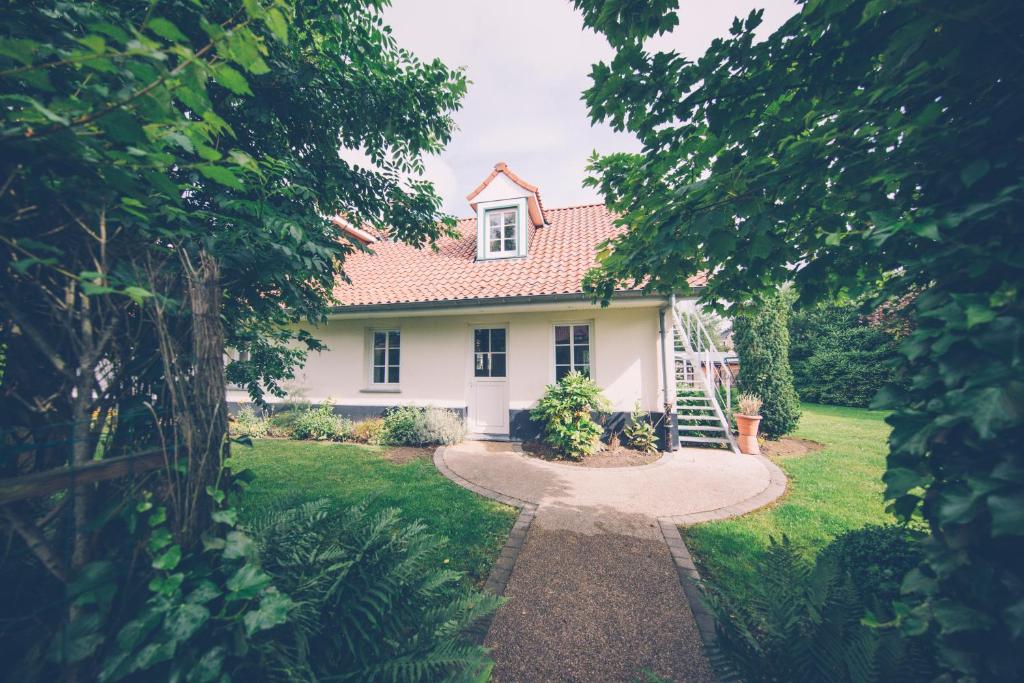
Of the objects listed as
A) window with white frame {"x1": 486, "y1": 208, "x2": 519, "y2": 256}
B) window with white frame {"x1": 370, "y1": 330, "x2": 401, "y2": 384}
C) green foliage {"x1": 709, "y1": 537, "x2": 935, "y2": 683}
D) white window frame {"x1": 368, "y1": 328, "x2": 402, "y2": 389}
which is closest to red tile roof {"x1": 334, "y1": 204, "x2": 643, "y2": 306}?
window with white frame {"x1": 486, "y1": 208, "x2": 519, "y2": 256}

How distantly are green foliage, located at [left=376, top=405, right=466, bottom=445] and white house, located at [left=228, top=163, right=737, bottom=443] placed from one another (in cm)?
52

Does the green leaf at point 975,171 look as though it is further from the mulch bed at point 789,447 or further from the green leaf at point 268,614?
the mulch bed at point 789,447

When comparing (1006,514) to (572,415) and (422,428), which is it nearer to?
(572,415)

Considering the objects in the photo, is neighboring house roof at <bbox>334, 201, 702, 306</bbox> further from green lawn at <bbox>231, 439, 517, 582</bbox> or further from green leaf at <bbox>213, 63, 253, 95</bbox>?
green leaf at <bbox>213, 63, 253, 95</bbox>

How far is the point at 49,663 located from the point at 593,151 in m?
4.12

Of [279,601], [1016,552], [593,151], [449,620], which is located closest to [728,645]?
[1016,552]

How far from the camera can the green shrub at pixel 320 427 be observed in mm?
7719

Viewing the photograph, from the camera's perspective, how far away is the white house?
23.2ft

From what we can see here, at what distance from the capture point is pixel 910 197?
1.61 m

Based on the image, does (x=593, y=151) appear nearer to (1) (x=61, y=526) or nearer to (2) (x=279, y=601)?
(2) (x=279, y=601)

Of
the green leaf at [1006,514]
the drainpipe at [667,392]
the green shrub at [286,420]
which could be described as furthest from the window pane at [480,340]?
the green leaf at [1006,514]

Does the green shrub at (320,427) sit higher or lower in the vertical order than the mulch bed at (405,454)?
higher

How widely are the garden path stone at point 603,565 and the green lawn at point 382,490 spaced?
0.33 meters

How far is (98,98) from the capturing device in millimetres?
957
